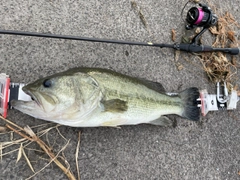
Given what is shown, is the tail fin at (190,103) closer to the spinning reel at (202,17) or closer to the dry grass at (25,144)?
the spinning reel at (202,17)

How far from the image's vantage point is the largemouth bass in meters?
1.88

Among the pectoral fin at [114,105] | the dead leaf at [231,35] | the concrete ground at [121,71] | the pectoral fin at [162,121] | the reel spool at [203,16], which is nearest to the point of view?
the pectoral fin at [114,105]

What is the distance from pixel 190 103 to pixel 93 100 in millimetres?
966

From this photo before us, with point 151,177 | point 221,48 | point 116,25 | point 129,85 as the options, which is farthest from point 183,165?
point 116,25

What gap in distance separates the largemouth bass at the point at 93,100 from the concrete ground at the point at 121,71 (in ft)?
1.08

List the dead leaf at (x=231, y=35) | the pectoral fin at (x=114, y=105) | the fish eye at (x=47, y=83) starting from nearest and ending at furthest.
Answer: the fish eye at (x=47, y=83), the pectoral fin at (x=114, y=105), the dead leaf at (x=231, y=35)

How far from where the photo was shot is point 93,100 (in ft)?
6.61

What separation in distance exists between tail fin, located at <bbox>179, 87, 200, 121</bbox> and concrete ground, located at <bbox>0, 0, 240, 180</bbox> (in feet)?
0.71

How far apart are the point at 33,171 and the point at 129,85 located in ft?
3.35

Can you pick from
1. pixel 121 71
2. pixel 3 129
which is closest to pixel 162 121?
pixel 121 71

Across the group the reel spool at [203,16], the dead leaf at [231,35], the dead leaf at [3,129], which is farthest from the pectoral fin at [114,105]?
the dead leaf at [231,35]

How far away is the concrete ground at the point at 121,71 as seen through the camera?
90.4 inches

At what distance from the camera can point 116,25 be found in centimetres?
270

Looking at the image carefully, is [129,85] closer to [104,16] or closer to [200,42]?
[104,16]
